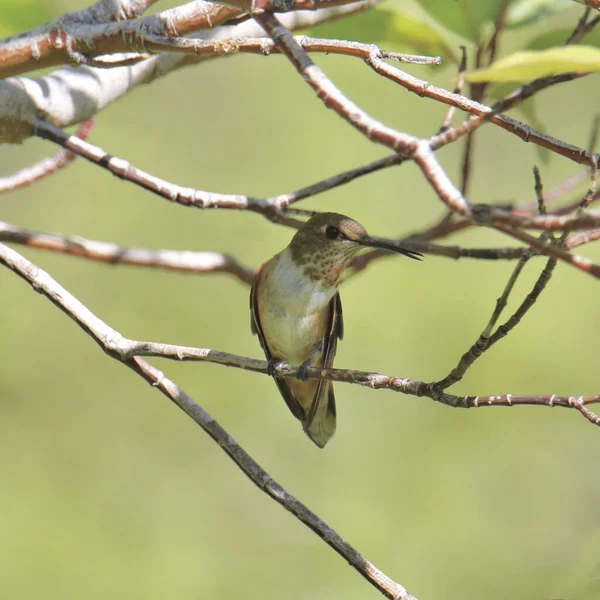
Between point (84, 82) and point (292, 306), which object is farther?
point (292, 306)

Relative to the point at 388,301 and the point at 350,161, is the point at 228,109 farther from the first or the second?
the point at 388,301

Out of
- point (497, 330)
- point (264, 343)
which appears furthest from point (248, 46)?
point (264, 343)

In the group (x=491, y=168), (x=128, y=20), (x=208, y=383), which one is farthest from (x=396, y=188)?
(x=128, y=20)

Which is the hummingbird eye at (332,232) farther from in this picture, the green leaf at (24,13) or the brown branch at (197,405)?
the brown branch at (197,405)

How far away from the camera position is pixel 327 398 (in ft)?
16.9

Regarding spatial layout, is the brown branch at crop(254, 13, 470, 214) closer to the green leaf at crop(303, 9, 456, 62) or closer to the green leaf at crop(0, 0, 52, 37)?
the green leaf at crop(0, 0, 52, 37)

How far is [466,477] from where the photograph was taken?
253 inches

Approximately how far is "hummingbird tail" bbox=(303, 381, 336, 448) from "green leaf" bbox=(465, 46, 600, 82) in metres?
3.76

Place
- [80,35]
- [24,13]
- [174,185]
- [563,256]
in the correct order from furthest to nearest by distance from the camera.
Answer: [24,13], [174,185], [80,35], [563,256]

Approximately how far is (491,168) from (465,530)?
3445 mm

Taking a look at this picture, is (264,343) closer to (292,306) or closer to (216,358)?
(292,306)

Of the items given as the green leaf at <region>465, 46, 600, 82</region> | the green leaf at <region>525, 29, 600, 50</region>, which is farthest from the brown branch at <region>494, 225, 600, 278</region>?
the green leaf at <region>525, 29, 600, 50</region>

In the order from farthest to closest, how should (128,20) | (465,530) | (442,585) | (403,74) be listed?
1. (465,530)
2. (442,585)
3. (128,20)
4. (403,74)

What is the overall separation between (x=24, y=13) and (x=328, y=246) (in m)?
2.01
